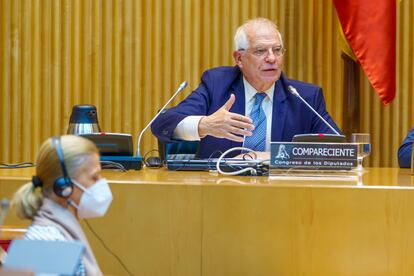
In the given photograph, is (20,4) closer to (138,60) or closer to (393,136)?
(138,60)

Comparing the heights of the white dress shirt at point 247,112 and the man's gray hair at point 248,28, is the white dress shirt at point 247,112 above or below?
below

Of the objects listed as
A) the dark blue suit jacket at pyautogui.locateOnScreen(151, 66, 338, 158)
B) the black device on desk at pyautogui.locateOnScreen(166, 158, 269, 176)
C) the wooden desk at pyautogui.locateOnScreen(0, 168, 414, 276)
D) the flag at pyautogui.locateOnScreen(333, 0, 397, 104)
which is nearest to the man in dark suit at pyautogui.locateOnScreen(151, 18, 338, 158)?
the dark blue suit jacket at pyautogui.locateOnScreen(151, 66, 338, 158)

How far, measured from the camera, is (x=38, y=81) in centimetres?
523

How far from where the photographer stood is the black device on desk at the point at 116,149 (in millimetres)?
3289

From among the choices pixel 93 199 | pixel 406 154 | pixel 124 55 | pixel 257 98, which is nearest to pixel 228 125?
pixel 257 98

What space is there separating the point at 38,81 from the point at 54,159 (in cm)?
348

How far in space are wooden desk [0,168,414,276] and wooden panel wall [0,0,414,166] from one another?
2.68 m

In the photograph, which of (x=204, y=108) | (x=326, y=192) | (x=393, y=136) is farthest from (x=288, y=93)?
(x=326, y=192)

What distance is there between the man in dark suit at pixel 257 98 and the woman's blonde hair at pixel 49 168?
73.8 inches

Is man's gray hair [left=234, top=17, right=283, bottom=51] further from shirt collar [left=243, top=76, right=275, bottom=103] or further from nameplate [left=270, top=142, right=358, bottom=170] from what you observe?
nameplate [left=270, top=142, right=358, bottom=170]

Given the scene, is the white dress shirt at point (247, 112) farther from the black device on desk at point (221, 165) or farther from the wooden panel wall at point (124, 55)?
the wooden panel wall at point (124, 55)

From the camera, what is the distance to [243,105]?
13.2ft

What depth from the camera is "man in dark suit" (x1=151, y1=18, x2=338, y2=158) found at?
3926 mm

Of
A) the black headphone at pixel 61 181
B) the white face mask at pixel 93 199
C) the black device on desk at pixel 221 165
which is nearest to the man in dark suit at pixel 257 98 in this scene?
the black device on desk at pixel 221 165
